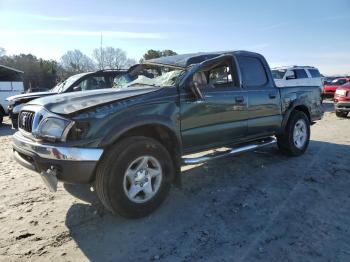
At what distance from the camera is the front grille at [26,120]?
4.15 m

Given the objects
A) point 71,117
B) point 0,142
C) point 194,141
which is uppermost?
point 71,117

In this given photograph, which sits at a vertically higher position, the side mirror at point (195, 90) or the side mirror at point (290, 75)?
the side mirror at point (290, 75)

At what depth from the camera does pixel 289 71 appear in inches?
721

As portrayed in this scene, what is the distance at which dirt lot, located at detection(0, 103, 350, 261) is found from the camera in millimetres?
3342

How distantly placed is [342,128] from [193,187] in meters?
7.38

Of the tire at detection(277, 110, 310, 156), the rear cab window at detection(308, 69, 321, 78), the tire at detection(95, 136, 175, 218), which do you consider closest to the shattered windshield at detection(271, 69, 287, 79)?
the rear cab window at detection(308, 69, 321, 78)

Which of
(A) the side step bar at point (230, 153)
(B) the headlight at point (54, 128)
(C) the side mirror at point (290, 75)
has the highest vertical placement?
(C) the side mirror at point (290, 75)

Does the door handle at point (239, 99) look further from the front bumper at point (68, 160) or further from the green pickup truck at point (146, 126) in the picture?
the front bumper at point (68, 160)

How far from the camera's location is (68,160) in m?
3.59

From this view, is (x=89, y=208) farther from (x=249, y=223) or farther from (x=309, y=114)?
(x=309, y=114)

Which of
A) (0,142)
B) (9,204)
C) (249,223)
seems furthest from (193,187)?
(0,142)

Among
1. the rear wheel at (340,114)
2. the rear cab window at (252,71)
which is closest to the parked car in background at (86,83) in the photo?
the rear cab window at (252,71)

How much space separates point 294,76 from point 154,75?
14832 millimetres

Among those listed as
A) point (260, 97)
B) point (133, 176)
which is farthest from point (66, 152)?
point (260, 97)
